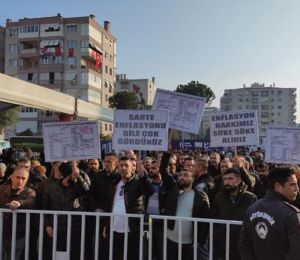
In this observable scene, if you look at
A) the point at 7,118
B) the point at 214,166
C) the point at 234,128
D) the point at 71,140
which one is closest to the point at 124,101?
the point at 7,118

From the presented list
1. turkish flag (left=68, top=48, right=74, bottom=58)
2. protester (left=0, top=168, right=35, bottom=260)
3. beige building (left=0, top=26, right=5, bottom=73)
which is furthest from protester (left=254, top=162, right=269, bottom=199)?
beige building (left=0, top=26, right=5, bottom=73)

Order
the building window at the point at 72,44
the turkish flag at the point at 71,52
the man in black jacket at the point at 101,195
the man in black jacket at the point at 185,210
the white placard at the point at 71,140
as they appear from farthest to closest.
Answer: the turkish flag at the point at 71,52, the building window at the point at 72,44, the white placard at the point at 71,140, the man in black jacket at the point at 101,195, the man in black jacket at the point at 185,210

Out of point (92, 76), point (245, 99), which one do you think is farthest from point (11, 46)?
point (245, 99)

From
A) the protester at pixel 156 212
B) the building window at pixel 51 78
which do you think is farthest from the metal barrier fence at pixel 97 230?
the building window at pixel 51 78

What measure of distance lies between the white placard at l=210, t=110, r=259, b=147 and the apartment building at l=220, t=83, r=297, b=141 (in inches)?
5598

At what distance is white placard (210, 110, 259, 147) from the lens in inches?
328

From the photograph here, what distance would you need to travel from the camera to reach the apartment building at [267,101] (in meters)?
149

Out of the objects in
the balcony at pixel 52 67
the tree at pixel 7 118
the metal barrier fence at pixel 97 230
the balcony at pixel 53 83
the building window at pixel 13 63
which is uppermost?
the building window at pixel 13 63

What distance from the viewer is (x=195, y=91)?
232 ft

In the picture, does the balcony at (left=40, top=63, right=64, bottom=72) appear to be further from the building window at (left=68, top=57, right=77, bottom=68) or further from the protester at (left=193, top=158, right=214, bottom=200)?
the protester at (left=193, top=158, right=214, bottom=200)

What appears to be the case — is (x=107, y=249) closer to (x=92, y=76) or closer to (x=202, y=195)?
(x=202, y=195)

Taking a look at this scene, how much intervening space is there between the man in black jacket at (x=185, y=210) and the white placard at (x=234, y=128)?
2.50 m

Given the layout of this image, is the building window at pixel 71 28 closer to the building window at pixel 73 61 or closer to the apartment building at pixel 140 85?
the building window at pixel 73 61

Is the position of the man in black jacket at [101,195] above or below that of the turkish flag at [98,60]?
below
